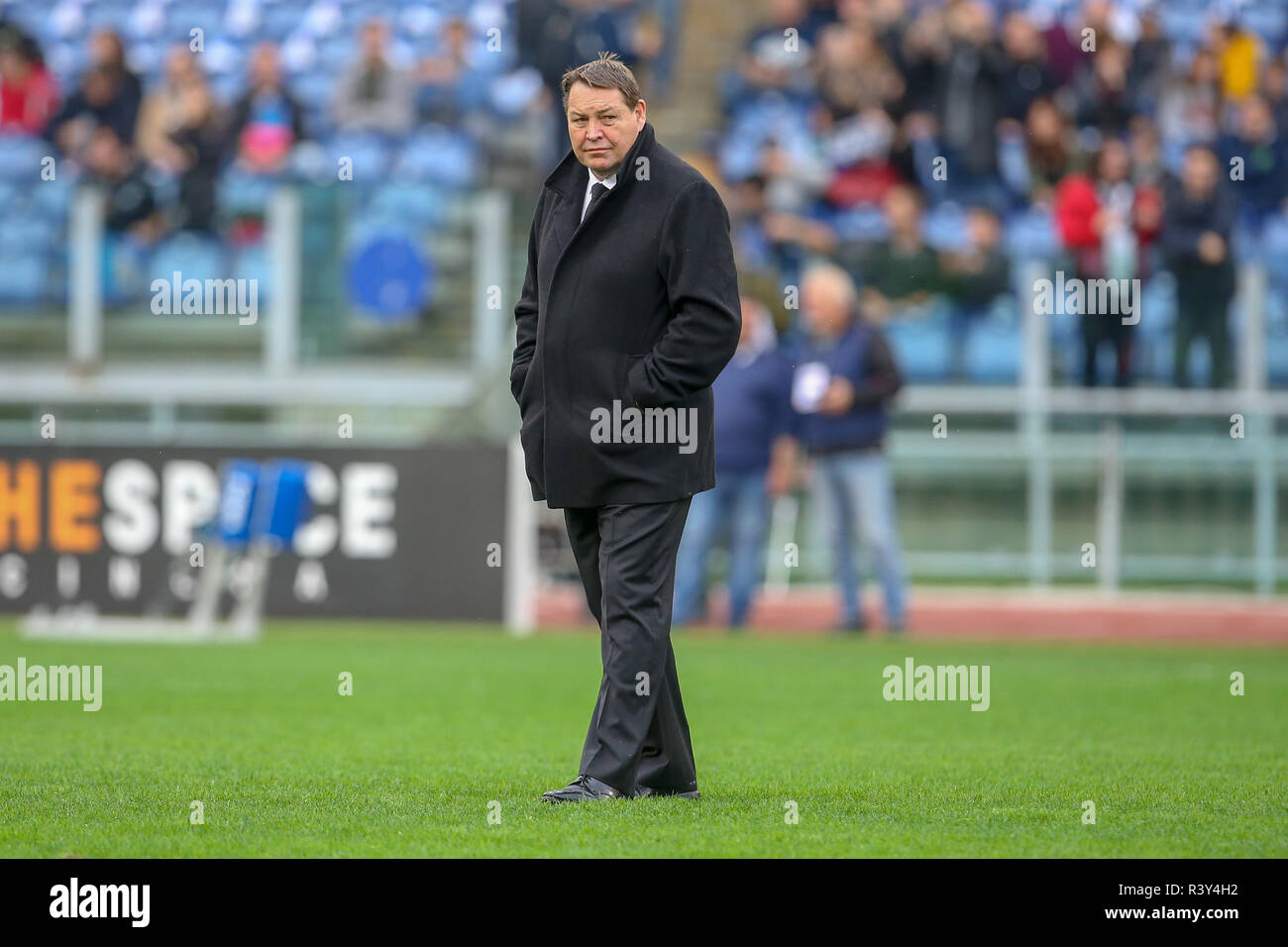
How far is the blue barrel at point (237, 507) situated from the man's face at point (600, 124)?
8279 millimetres

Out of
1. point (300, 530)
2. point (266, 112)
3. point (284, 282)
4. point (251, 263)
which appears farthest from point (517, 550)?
point (266, 112)

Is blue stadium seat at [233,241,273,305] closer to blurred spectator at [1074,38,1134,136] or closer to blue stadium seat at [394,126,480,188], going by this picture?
blue stadium seat at [394,126,480,188]

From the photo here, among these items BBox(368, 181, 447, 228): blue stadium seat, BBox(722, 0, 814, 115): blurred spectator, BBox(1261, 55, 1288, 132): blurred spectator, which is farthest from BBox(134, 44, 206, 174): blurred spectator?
BBox(1261, 55, 1288, 132): blurred spectator

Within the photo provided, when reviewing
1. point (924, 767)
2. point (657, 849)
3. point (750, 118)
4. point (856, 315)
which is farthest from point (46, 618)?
point (657, 849)

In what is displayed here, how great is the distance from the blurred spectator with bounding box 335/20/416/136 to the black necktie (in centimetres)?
1309

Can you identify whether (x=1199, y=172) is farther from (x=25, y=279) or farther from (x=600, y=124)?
(x=600, y=124)

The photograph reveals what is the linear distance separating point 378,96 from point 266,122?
1.09 meters

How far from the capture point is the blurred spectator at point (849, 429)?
15016mm

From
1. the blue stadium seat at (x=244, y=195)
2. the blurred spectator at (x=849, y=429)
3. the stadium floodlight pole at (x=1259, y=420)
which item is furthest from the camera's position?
the blue stadium seat at (x=244, y=195)

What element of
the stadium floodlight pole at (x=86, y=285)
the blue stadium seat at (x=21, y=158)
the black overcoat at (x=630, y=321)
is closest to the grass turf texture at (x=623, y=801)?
the black overcoat at (x=630, y=321)

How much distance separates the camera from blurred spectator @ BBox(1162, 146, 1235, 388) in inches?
634

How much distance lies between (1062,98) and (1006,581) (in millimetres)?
5309

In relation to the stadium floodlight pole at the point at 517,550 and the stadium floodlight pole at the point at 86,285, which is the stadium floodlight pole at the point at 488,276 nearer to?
the stadium floodlight pole at the point at 517,550
